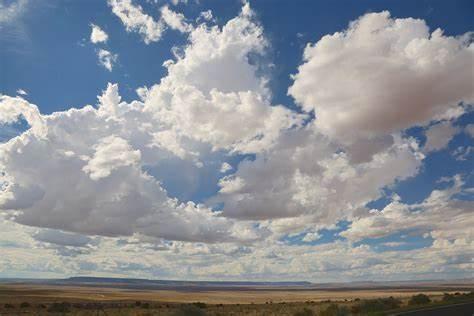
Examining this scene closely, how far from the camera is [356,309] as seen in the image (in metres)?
52.8

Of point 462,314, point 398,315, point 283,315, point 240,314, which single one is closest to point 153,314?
point 240,314

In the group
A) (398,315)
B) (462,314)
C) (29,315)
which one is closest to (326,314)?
(398,315)

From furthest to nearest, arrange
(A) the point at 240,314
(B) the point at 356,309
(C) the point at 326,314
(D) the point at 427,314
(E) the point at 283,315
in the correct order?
(A) the point at 240,314 < (E) the point at 283,315 < (B) the point at 356,309 < (C) the point at 326,314 < (D) the point at 427,314

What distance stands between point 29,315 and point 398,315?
4171 centimetres

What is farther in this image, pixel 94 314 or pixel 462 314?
pixel 94 314

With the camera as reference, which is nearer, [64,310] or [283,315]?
[283,315]

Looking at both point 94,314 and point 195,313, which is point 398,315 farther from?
point 94,314

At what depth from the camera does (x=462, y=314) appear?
132 feet

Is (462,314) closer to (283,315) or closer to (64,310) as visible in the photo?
(283,315)

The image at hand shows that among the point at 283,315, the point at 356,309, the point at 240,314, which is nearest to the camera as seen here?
the point at 356,309

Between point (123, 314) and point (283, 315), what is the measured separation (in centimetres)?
2012

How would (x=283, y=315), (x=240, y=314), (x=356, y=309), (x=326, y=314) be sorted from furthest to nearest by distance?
(x=240, y=314)
(x=283, y=315)
(x=356, y=309)
(x=326, y=314)

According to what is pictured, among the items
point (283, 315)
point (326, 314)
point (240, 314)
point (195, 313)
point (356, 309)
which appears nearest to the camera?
point (195, 313)

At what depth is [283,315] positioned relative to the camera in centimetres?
5628
